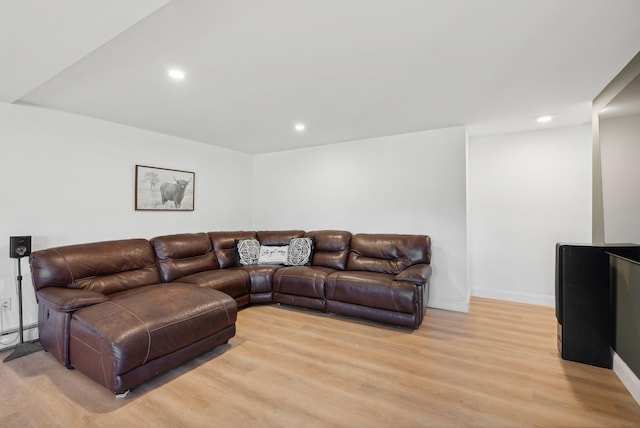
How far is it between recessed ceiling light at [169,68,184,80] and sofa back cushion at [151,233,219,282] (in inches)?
82.0

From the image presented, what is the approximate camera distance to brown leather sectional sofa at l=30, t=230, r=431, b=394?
1989 mm

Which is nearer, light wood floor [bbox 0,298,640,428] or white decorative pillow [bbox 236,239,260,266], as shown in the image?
light wood floor [bbox 0,298,640,428]

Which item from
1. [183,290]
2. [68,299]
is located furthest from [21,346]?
[183,290]

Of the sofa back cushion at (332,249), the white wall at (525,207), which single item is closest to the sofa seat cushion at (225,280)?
the sofa back cushion at (332,249)

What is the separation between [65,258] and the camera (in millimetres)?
2646

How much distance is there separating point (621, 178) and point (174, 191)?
15.8 ft

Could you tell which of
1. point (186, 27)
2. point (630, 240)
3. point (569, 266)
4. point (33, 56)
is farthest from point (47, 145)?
point (630, 240)

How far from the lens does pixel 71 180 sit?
3.08m

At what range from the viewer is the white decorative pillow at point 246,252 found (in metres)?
4.13

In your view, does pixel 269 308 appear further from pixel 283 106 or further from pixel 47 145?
pixel 47 145

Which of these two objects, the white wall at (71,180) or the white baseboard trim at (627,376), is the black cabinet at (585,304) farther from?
the white wall at (71,180)

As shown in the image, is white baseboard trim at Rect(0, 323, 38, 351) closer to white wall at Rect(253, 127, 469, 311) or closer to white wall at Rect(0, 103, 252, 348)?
white wall at Rect(0, 103, 252, 348)

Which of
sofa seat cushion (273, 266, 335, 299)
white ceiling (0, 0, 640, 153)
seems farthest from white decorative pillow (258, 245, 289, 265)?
white ceiling (0, 0, 640, 153)

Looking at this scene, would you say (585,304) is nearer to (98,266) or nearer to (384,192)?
(384,192)
